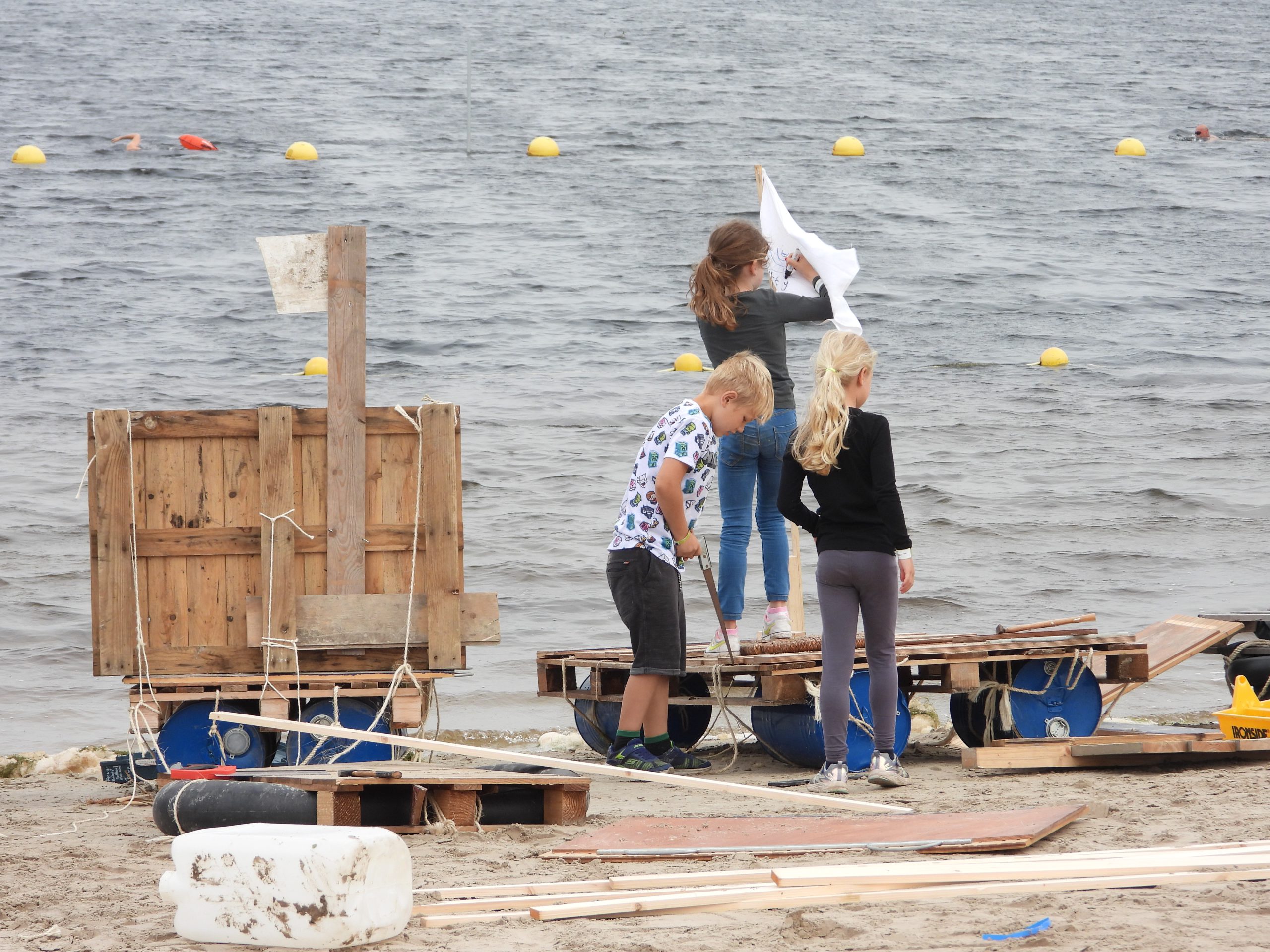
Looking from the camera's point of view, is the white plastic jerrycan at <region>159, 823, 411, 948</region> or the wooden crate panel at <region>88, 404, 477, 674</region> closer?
the white plastic jerrycan at <region>159, 823, 411, 948</region>

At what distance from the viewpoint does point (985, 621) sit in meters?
11.9

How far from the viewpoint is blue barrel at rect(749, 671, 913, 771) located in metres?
6.79

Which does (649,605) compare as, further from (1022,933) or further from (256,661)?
(1022,933)

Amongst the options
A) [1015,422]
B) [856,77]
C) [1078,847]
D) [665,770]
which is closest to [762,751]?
[665,770]

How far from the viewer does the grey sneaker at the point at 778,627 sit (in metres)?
7.33

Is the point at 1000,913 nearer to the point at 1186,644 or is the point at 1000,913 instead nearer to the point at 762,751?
the point at 762,751

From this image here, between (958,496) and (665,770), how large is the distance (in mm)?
10353

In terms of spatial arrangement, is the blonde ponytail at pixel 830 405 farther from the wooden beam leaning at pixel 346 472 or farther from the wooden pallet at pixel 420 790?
the wooden beam leaning at pixel 346 472

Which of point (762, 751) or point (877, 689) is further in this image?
point (762, 751)

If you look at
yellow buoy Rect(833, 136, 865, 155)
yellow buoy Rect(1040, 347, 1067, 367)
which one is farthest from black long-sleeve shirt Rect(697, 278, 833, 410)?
yellow buoy Rect(833, 136, 865, 155)

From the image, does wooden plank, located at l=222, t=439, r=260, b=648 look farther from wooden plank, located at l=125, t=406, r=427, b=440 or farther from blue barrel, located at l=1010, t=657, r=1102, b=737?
blue barrel, located at l=1010, t=657, r=1102, b=737

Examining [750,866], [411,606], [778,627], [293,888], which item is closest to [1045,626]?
[778,627]

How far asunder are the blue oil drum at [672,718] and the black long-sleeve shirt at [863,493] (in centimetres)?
172

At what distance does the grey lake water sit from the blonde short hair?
13.8ft
